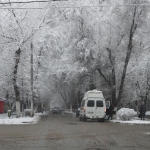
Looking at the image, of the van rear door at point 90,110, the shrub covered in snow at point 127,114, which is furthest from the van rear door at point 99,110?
the shrub covered in snow at point 127,114

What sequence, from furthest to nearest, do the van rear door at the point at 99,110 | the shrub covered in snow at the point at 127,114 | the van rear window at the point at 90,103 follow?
the van rear window at the point at 90,103 → the van rear door at the point at 99,110 → the shrub covered in snow at the point at 127,114

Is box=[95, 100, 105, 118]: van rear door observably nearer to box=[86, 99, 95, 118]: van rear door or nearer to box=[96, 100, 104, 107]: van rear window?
box=[96, 100, 104, 107]: van rear window

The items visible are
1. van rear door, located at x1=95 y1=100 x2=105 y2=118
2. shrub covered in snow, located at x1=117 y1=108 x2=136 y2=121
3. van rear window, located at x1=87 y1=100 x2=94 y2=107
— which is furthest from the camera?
van rear window, located at x1=87 y1=100 x2=94 y2=107

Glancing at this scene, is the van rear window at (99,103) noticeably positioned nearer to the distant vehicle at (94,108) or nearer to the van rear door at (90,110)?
the distant vehicle at (94,108)

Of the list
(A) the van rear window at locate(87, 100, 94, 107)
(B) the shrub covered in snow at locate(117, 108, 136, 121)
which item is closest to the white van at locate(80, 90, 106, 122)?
(A) the van rear window at locate(87, 100, 94, 107)

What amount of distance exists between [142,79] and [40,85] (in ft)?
44.2

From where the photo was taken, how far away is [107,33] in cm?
3597

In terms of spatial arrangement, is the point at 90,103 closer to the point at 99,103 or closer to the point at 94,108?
the point at 94,108

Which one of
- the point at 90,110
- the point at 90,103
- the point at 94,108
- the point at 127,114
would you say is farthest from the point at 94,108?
the point at 127,114

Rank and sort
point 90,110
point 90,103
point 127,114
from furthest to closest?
point 90,103, point 90,110, point 127,114

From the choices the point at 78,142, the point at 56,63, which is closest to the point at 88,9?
the point at 56,63

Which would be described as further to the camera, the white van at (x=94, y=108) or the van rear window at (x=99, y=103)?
the van rear window at (x=99, y=103)

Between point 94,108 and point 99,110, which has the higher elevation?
point 94,108

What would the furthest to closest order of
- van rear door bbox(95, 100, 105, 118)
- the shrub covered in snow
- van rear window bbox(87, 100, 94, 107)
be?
van rear window bbox(87, 100, 94, 107)
van rear door bbox(95, 100, 105, 118)
the shrub covered in snow
